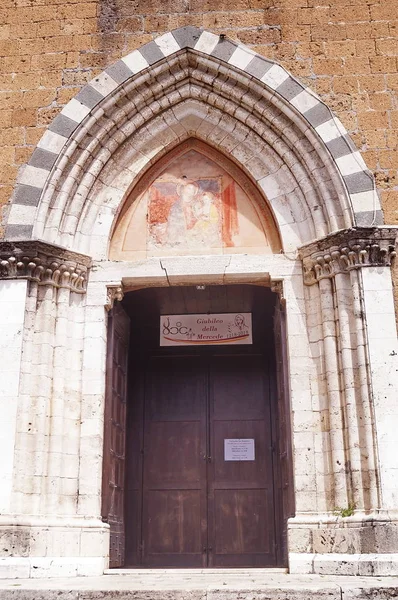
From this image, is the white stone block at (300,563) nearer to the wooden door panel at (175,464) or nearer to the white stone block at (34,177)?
the wooden door panel at (175,464)

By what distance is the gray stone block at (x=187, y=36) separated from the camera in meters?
6.73

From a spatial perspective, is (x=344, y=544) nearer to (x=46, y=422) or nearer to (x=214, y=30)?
(x=46, y=422)

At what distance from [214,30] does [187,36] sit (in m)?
0.30

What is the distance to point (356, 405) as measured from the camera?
5.68 meters

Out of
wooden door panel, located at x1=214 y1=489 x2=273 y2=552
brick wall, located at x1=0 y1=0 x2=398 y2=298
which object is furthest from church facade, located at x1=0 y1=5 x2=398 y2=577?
wooden door panel, located at x1=214 y1=489 x2=273 y2=552

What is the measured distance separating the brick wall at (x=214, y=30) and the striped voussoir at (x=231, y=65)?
0.45ft

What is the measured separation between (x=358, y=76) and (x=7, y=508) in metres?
5.08

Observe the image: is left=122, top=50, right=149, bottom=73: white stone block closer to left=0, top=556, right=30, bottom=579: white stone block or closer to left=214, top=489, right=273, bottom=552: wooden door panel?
left=0, top=556, right=30, bottom=579: white stone block

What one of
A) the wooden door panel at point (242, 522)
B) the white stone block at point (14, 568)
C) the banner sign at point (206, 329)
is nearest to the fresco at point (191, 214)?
the banner sign at point (206, 329)

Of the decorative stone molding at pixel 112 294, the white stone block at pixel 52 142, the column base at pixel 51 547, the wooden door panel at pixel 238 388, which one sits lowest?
the column base at pixel 51 547

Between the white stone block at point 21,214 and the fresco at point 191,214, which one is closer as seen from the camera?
the white stone block at point 21,214

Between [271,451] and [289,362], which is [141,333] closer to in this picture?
[271,451]

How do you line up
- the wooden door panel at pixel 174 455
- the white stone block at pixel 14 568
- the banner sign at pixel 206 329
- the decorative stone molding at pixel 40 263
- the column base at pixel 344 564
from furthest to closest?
the wooden door panel at pixel 174 455 → the banner sign at pixel 206 329 → the decorative stone molding at pixel 40 263 → the white stone block at pixel 14 568 → the column base at pixel 344 564

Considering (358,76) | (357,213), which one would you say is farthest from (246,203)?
(358,76)
